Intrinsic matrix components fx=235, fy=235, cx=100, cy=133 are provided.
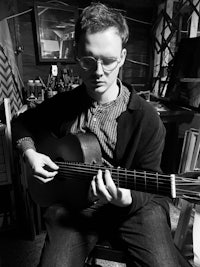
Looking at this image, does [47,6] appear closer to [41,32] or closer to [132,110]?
[41,32]

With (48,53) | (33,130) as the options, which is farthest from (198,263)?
(48,53)

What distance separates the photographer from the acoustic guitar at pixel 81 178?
0.70m

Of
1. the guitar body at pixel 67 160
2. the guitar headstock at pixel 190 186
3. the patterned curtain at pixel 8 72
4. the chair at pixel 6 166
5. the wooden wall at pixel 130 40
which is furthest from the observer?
the wooden wall at pixel 130 40

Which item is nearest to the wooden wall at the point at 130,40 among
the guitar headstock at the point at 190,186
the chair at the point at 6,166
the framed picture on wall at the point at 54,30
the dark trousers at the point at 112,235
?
the framed picture on wall at the point at 54,30

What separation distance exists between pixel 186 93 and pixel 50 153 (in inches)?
47.5

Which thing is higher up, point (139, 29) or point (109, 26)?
point (139, 29)

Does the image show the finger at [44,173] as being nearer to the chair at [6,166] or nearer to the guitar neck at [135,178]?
the guitar neck at [135,178]

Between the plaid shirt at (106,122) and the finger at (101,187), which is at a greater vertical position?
the plaid shirt at (106,122)

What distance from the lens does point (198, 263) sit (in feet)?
3.07

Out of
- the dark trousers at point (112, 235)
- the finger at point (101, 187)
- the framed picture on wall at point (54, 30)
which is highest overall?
the framed picture on wall at point (54, 30)

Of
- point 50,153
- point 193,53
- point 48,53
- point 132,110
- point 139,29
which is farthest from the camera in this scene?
point 139,29

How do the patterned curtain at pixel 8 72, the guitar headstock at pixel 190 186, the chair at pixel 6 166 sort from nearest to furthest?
the guitar headstock at pixel 190 186 → the chair at pixel 6 166 → the patterned curtain at pixel 8 72

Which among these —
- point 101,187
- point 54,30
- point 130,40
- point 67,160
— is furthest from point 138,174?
point 130,40

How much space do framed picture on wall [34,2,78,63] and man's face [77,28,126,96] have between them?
1116 millimetres
